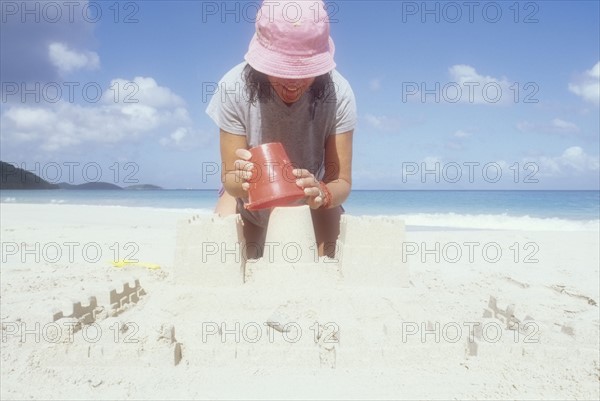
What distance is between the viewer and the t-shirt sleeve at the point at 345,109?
2680mm

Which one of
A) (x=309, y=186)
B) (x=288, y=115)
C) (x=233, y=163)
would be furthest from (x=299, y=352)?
(x=288, y=115)

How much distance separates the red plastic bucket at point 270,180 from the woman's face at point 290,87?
29 cm

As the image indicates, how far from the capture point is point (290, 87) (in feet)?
7.50

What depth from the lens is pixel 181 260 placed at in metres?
2.43

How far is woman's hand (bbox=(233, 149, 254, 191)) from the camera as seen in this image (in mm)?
2236

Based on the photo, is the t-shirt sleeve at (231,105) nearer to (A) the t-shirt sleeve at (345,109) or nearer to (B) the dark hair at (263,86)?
(B) the dark hair at (263,86)

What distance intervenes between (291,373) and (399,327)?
0.51 meters

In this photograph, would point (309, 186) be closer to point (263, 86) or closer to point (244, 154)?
point (244, 154)

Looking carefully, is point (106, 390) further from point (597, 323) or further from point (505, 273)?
point (505, 273)

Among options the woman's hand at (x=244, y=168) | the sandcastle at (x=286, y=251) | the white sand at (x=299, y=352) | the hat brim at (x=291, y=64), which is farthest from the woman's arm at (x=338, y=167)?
the hat brim at (x=291, y=64)

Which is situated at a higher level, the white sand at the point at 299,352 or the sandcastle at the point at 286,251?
the sandcastle at the point at 286,251

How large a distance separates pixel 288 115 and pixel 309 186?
563 mm

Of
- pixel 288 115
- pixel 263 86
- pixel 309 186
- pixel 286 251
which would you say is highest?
pixel 263 86

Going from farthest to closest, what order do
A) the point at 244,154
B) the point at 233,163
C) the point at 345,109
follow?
1. the point at 345,109
2. the point at 233,163
3. the point at 244,154
